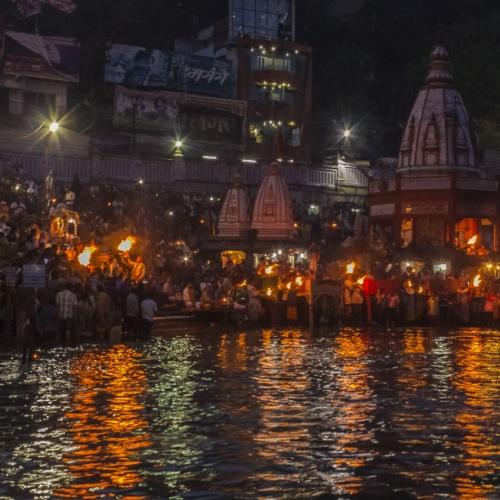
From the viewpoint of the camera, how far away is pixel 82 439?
1301cm

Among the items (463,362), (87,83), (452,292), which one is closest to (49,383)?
(463,362)

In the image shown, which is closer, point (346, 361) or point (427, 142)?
point (346, 361)

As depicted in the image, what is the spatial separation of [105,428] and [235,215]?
3570 cm

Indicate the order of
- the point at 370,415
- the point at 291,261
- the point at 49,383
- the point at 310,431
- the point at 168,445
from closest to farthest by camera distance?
1. the point at 168,445
2. the point at 310,431
3. the point at 370,415
4. the point at 49,383
5. the point at 291,261

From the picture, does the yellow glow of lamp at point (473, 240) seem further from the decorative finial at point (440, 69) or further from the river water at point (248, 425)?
the river water at point (248, 425)

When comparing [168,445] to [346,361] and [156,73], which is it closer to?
[346,361]

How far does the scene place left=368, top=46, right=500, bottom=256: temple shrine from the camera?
5869cm

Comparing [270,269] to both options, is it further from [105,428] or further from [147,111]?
[105,428]

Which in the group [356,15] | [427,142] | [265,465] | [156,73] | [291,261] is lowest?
[265,465]

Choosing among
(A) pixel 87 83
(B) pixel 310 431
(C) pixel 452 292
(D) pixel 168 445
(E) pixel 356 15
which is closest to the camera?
(D) pixel 168 445

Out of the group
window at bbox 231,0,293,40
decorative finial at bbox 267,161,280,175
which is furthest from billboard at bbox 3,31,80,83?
window at bbox 231,0,293,40

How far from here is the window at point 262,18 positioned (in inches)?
2911

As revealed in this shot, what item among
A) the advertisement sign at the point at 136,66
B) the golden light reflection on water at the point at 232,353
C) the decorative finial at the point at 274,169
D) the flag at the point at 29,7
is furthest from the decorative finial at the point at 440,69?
the golden light reflection on water at the point at 232,353

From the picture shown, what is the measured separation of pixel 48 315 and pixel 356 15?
73432 mm
